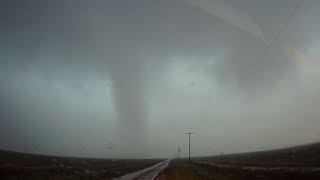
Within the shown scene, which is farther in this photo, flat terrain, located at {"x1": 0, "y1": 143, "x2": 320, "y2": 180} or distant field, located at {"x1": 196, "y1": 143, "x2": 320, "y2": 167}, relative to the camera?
distant field, located at {"x1": 196, "y1": 143, "x2": 320, "y2": 167}

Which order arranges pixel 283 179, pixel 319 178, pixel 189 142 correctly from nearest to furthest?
pixel 319 178 → pixel 283 179 → pixel 189 142

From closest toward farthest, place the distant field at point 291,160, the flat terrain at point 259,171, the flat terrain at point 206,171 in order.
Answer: the flat terrain at point 259,171
the flat terrain at point 206,171
the distant field at point 291,160

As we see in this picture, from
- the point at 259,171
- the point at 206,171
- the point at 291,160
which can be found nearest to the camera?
the point at 259,171

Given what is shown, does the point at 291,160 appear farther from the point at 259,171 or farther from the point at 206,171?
the point at 259,171

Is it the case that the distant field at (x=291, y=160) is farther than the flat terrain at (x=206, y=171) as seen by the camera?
Yes

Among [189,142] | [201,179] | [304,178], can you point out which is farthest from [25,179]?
[189,142]

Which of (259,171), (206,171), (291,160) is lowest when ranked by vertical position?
(206,171)

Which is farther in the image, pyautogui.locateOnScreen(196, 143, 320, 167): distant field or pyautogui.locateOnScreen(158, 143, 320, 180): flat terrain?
pyautogui.locateOnScreen(196, 143, 320, 167): distant field

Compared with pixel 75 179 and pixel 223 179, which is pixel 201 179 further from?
pixel 75 179

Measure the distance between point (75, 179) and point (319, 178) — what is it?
2811cm

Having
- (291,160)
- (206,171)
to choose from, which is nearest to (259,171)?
(206,171)

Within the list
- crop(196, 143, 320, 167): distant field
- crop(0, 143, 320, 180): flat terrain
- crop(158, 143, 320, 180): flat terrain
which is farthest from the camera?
crop(196, 143, 320, 167): distant field

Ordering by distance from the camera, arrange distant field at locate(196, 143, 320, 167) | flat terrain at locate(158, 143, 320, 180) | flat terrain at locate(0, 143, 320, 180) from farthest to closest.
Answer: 1. distant field at locate(196, 143, 320, 167)
2. flat terrain at locate(0, 143, 320, 180)
3. flat terrain at locate(158, 143, 320, 180)

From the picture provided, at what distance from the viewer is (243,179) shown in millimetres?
36844
